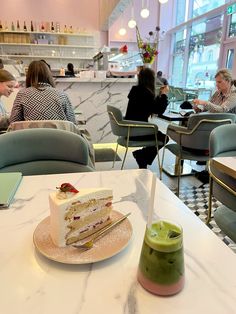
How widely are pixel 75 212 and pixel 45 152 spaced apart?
0.76 meters

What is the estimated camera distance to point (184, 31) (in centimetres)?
969

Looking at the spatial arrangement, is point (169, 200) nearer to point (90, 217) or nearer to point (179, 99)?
point (90, 217)

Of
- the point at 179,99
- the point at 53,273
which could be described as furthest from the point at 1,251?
the point at 179,99

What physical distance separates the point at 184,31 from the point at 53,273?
10564 millimetres

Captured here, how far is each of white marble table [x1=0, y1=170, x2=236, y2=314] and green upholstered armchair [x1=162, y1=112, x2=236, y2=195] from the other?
181cm

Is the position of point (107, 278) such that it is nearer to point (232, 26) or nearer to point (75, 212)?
point (75, 212)

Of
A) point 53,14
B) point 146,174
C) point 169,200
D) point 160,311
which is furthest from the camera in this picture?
point 53,14

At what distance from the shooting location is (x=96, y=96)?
426 cm

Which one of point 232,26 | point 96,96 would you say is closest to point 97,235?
point 96,96

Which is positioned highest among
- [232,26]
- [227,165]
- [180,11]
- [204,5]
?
[180,11]

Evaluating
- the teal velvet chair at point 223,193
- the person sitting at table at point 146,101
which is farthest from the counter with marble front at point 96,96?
the teal velvet chair at point 223,193

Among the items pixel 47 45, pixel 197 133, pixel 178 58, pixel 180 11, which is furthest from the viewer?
pixel 178 58

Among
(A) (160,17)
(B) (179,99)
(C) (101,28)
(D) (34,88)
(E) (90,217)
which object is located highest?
(A) (160,17)

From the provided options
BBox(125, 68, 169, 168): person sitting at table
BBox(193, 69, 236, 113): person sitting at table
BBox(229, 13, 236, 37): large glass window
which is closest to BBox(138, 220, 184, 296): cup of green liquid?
BBox(125, 68, 169, 168): person sitting at table
